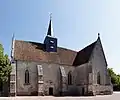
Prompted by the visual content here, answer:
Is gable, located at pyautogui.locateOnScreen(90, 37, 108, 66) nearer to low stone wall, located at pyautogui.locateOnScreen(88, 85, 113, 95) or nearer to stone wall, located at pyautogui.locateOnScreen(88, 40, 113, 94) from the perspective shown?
stone wall, located at pyautogui.locateOnScreen(88, 40, 113, 94)

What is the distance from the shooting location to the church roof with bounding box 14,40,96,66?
3566cm

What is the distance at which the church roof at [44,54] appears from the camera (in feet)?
117

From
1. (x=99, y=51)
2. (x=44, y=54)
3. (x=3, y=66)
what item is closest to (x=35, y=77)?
(x=44, y=54)

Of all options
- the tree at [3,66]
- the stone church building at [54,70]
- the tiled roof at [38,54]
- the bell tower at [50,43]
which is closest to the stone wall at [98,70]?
the stone church building at [54,70]

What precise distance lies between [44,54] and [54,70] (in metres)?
3.63

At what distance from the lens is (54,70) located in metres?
37.7

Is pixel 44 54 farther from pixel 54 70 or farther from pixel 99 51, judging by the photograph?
pixel 99 51

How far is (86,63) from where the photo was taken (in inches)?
1485

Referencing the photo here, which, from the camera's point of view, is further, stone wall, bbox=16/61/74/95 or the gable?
the gable

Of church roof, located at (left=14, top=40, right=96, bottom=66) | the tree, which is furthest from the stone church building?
the tree

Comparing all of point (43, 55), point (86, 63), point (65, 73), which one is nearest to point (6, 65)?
point (43, 55)

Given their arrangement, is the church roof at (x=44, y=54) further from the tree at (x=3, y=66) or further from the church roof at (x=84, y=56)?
the tree at (x=3, y=66)

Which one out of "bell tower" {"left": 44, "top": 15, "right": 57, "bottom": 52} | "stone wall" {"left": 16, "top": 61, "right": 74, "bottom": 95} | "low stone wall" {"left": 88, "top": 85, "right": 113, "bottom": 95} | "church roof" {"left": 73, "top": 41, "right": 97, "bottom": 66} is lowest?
"low stone wall" {"left": 88, "top": 85, "right": 113, "bottom": 95}

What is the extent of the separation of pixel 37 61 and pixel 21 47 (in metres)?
4.08
